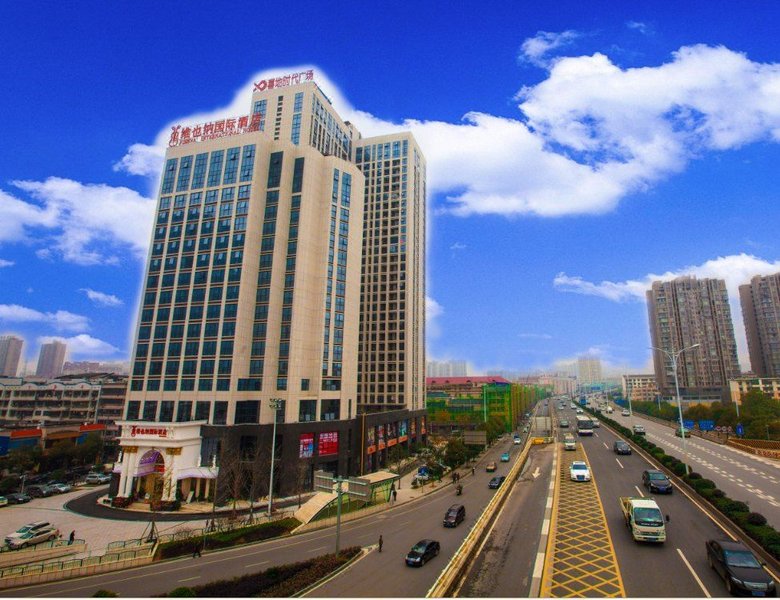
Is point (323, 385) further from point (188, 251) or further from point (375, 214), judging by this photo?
point (375, 214)

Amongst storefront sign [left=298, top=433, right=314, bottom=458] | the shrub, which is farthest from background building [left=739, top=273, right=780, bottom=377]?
the shrub

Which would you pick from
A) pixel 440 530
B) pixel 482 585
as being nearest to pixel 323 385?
pixel 440 530

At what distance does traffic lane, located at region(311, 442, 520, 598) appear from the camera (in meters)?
21.1

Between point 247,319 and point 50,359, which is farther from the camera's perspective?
point 50,359

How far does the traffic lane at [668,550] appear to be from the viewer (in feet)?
61.8

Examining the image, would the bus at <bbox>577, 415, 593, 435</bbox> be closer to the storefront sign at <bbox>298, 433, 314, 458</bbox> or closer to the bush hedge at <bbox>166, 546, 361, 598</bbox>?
the storefront sign at <bbox>298, 433, 314, 458</bbox>

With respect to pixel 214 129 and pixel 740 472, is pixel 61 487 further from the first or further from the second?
pixel 740 472

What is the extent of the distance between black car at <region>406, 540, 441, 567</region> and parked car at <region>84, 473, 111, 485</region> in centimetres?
5980

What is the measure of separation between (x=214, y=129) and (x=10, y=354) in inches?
5279

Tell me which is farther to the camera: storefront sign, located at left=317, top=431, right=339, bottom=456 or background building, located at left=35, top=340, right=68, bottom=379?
background building, located at left=35, top=340, right=68, bottom=379

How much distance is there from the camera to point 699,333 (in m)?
147

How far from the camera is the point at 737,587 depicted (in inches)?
691

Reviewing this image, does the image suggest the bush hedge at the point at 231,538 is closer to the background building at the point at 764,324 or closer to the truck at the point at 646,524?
the truck at the point at 646,524

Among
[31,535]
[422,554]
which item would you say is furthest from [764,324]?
[31,535]
